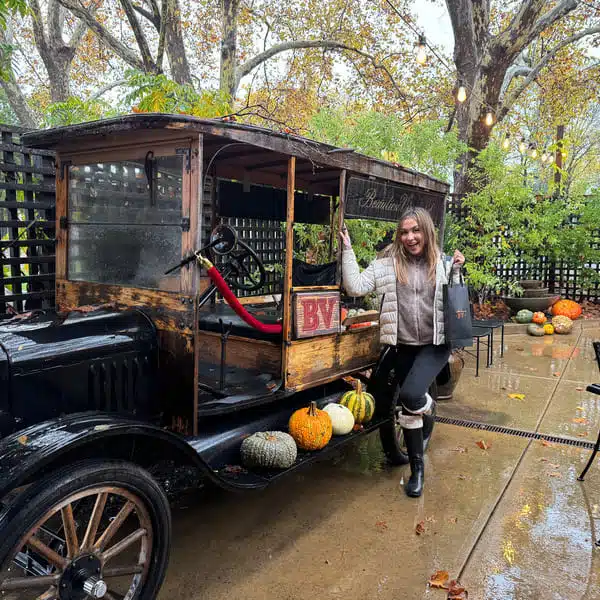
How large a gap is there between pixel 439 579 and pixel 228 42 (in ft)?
32.6

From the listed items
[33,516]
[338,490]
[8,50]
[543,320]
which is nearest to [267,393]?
[338,490]

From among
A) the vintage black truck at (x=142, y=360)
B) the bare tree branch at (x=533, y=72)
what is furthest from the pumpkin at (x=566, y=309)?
the vintage black truck at (x=142, y=360)

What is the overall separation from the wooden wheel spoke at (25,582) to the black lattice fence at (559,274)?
9995mm

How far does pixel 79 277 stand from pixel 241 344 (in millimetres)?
1235

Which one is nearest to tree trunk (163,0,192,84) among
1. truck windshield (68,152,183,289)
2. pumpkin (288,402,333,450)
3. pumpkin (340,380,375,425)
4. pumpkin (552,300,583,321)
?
truck windshield (68,152,183,289)

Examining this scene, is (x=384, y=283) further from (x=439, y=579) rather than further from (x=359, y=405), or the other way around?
(x=439, y=579)

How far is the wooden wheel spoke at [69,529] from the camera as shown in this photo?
1991 mm

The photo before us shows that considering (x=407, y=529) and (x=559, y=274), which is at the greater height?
(x=559, y=274)

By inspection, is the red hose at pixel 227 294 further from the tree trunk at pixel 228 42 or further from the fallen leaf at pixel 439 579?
the tree trunk at pixel 228 42

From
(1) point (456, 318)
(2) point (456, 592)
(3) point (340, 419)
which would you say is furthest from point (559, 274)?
(2) point (456, 592)

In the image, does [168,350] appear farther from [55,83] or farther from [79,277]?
[55,83]

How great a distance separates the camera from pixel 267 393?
3.24 m

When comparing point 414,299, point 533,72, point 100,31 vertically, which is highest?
point 533,72

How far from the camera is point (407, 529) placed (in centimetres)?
309
